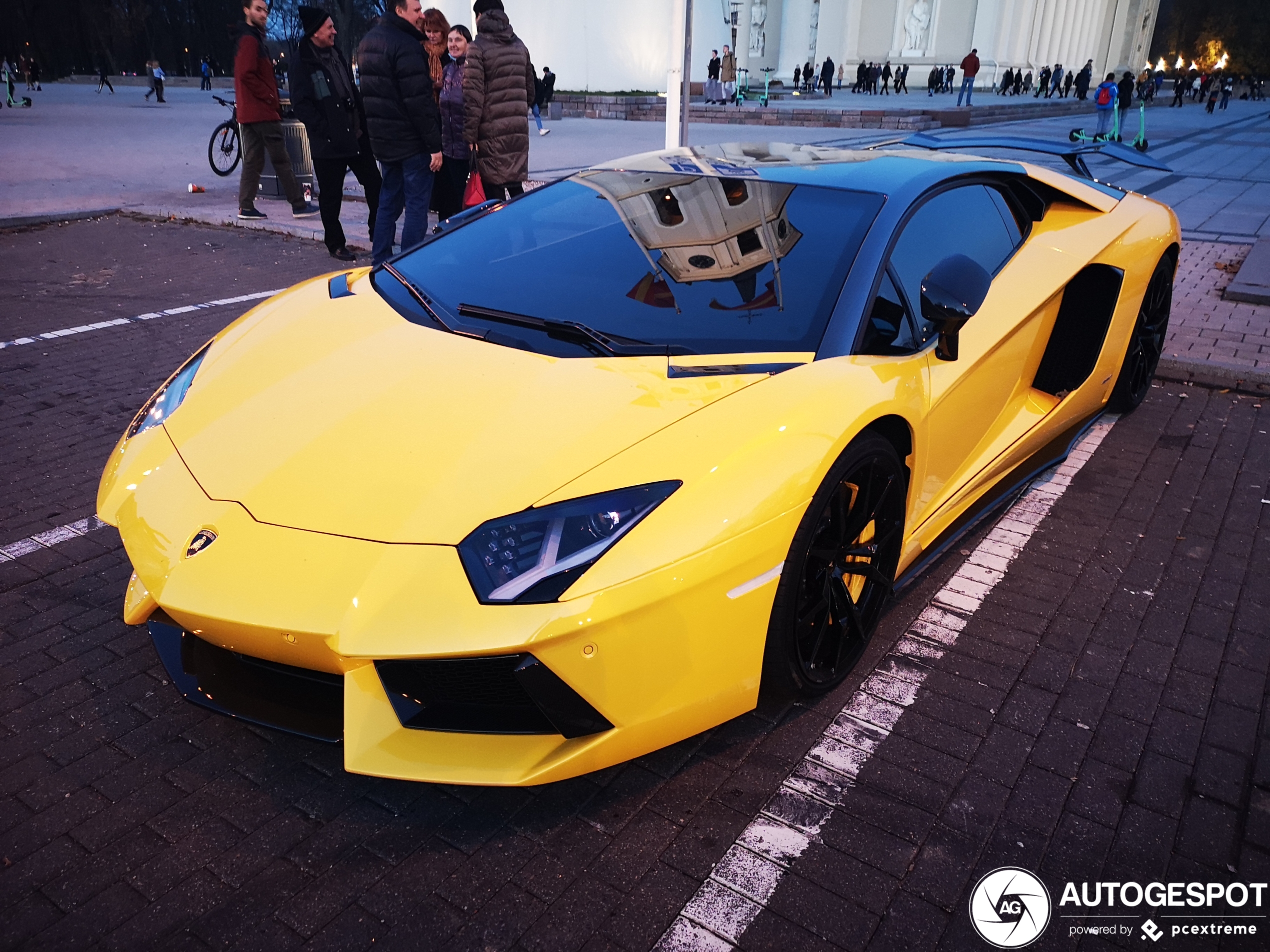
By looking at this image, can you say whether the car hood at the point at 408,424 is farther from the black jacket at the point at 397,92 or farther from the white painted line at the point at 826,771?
the black jacket at the point at 397,92

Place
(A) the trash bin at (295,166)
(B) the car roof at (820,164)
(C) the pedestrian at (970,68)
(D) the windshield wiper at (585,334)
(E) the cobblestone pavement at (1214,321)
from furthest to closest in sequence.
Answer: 1. (C) the pedestrian at (970,68)
2. (A) the trash bin at (295,166)
3. (E) the cobblestone pavement at (1214,321)
4. (B) the car roof at (820,164)
5. (D) the windshield wiper at (585,334)

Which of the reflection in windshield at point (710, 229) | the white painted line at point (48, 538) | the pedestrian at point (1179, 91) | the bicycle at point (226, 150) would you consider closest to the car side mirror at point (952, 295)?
the reflection in windshield at point (710, 229)

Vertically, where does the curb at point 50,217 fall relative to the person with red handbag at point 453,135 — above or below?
below

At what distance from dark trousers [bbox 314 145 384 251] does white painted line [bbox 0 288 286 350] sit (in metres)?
1.02

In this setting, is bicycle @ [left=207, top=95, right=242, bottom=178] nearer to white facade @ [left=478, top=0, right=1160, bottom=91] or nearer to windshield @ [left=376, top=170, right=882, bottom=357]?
windshield @ [left=376, top=170, right=882, bottom=357]

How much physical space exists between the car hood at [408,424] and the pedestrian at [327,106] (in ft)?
16.5

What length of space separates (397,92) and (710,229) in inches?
188

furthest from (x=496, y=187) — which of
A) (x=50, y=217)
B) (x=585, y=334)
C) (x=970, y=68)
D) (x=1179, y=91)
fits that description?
(x=1179, y=91)

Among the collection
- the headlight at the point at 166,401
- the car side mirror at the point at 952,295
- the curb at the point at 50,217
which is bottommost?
the curb at the point at 50,217

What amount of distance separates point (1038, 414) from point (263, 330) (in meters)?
2.71

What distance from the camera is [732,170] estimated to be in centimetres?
310

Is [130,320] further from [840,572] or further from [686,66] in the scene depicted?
[840,572]

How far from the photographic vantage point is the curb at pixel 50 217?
904 centimetres

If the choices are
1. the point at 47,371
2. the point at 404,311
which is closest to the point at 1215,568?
the point at 404,311
